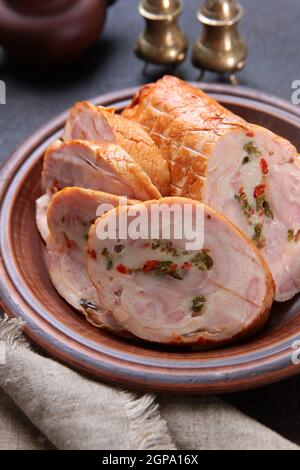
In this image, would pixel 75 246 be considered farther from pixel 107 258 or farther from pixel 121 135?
pixel 121 135

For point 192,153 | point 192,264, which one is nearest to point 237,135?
point 192,153

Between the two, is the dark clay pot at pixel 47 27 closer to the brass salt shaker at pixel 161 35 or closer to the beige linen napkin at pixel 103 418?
the brass salt shaker at pixel 161 35

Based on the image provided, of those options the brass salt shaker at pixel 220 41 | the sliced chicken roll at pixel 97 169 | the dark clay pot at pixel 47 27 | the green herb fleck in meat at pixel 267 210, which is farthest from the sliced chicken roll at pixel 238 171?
the dark clay pot at pixel 47 27

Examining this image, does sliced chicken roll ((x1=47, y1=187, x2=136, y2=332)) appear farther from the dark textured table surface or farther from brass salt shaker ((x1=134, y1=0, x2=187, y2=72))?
brass salt shaker ((x1=134, y1=0, x2=187, y2=72))

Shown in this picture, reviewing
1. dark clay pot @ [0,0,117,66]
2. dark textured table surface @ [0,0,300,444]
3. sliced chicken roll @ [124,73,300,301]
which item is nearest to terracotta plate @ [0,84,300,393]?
sliced chicken roll @ [124,73,300,301]

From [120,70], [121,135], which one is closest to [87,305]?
[121,135]

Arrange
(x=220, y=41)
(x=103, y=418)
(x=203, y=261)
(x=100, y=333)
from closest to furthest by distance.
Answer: (x=103, y=418)
(x=203, y=261)
(x=100, y=333)
(x=220, y=41)

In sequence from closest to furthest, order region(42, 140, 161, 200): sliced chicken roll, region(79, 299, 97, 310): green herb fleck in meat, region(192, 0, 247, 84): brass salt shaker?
region(42, 140, 161, 200): sliced chicken roll < region(79, 299, 97, 310): green herb fleck in meat < region(192, 0, 247, 84): brass salt shaker

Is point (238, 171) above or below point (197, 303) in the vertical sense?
above
